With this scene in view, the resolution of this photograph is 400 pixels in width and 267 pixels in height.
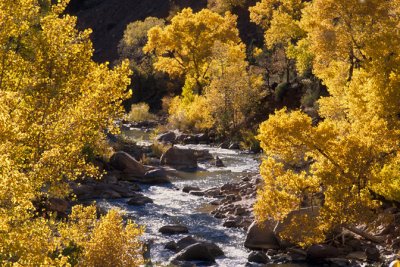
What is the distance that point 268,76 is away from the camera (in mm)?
57344

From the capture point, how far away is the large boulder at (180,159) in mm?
39831

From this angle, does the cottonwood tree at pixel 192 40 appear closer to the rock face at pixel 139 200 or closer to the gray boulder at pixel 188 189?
the gray boulder at pixel 188 189

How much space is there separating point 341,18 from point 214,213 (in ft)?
41.5

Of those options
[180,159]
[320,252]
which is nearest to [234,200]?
[320,252]

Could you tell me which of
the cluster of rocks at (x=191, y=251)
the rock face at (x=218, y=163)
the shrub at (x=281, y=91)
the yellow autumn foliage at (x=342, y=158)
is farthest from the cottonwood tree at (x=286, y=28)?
the cluster of rocks at (x=191, y=251)

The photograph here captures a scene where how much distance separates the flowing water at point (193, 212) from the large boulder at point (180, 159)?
0.74 meters

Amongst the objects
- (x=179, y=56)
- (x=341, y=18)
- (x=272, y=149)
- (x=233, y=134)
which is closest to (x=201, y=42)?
(x=179, y=56)

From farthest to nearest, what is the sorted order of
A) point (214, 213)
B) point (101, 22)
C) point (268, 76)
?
1. point (101, 22)
2. point (268, 76)
3. point (214, 213)

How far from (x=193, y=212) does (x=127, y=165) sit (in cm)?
953

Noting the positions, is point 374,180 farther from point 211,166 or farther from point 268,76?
point 268,76

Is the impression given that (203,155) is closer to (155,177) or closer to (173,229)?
(155,177)

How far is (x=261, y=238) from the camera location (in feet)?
74.6

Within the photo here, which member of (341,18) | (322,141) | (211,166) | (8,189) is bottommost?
(211,166)

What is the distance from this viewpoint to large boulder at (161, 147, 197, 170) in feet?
131
